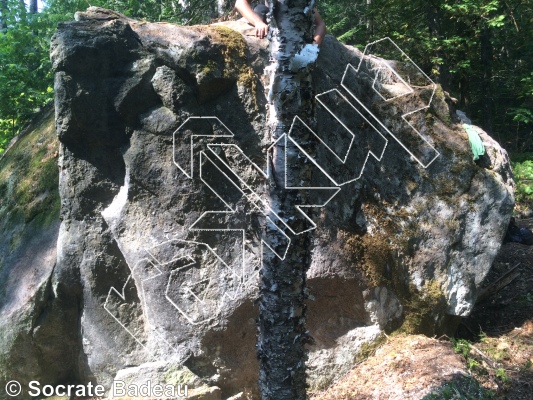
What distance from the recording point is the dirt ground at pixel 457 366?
3777mm

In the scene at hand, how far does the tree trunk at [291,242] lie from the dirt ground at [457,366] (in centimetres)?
182

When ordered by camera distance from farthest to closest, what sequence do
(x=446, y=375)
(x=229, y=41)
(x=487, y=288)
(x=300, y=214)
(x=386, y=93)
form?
(x=487, y=288) → (x=386, y=93) → (x=229, y=41) → (x=446, y=375) → (x=300, y=214)

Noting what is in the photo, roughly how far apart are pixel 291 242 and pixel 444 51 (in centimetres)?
796

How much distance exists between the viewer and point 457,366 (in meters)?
3.98

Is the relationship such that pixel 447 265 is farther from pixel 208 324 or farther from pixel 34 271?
pixel 34 271

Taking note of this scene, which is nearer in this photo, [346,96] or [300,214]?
[300,214]

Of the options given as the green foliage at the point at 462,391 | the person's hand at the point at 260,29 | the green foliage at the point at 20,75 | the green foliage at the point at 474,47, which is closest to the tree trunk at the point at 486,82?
the green foliage at the point at 474,47

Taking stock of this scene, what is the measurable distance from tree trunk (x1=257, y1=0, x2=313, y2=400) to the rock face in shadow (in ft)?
5.31

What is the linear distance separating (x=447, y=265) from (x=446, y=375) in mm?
1067

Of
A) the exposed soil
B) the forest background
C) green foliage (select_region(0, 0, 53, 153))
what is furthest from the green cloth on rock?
green foliage (select_region(0, 0, 53, 153))

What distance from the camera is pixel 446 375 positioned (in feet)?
12.6

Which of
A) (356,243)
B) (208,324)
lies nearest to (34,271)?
(208,324)

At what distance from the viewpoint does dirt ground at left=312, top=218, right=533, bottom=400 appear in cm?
378

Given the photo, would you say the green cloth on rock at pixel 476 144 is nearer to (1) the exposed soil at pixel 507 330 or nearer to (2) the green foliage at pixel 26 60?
(1) the exposed soil at pixel 507 330
